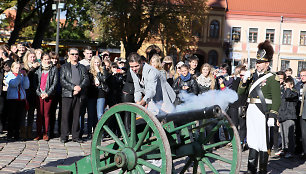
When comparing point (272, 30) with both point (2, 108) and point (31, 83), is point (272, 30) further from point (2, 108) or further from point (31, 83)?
point (2, 108)

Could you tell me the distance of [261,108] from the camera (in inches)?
261

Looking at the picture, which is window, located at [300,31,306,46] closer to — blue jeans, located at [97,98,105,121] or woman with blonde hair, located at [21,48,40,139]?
blue jeans, located at [97,98,105,121]

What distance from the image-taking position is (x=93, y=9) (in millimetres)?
31109

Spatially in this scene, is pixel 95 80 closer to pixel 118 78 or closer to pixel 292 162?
pixel 118 78

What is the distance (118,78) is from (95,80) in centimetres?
A: 84

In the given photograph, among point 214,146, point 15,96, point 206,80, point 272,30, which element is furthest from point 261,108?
point 272,30

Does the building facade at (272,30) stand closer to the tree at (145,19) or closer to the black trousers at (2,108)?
the tree at (145,19)

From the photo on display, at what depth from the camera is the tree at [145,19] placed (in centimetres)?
3206

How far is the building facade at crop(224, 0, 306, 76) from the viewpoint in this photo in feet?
168

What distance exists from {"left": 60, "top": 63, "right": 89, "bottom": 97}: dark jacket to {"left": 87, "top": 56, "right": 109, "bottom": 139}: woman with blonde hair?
1.63ft

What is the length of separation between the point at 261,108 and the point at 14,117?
5.06 metres

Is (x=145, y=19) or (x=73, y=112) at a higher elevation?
(x=145, y=19)

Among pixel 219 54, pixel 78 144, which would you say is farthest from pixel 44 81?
pixel 219 54

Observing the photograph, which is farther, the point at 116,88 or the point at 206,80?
the point at 116,88
